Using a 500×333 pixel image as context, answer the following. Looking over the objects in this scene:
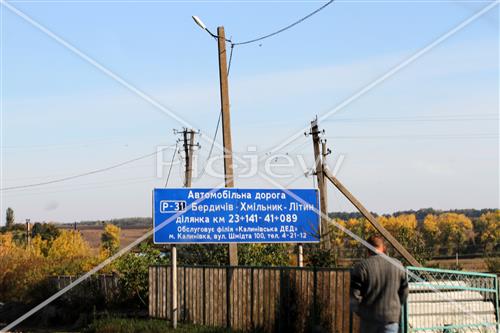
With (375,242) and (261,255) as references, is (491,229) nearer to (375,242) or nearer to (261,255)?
(261,255)

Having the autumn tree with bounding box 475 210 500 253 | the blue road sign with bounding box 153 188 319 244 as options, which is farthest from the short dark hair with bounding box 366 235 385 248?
the autumn tree with bounding box 475 210 500 253

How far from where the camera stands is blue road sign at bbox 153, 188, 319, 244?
1841 centimetres

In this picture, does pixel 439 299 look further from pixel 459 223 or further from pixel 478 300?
pixel 459 223

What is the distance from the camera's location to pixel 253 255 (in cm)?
2623

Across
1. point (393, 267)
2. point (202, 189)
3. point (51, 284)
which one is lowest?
point (51, 284)

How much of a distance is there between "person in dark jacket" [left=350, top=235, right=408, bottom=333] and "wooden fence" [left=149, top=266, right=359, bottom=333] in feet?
16.1

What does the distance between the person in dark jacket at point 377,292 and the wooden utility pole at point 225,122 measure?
1043cm

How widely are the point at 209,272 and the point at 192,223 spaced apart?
134cm

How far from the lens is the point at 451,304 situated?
13641 mm

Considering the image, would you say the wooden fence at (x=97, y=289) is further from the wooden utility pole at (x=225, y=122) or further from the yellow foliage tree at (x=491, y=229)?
the yellow foliage tree at (x=491, y=229)

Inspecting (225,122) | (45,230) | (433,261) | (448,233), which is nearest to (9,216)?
(45,230)

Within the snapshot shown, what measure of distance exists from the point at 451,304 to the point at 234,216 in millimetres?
6682

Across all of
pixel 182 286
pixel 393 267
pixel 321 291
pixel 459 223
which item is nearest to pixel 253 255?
pixel 182 286

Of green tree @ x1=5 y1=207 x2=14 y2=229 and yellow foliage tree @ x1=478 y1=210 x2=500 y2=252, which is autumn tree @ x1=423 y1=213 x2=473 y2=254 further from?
green tree @ x1=5 y1=207 x2=14 y2=229
